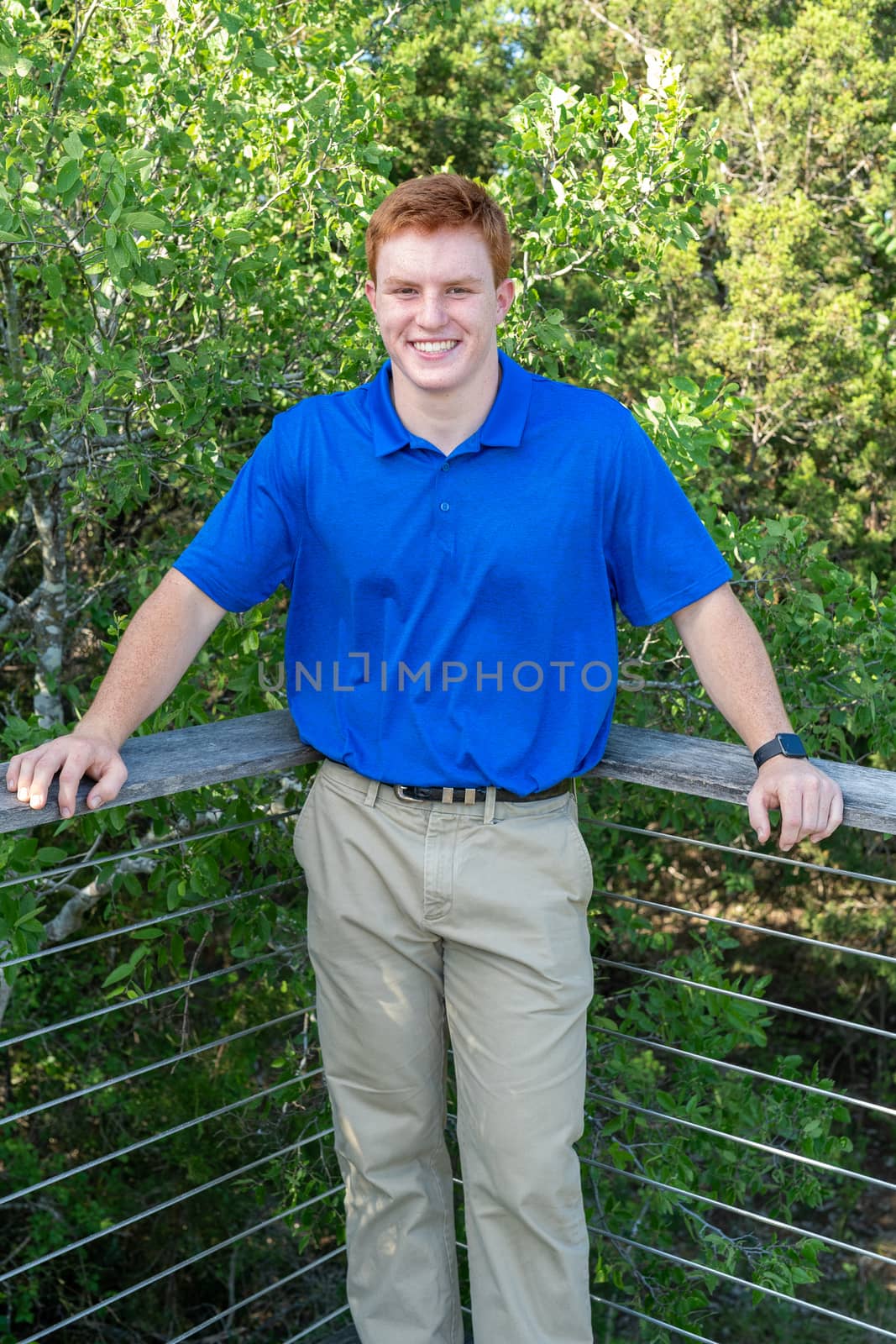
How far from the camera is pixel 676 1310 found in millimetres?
3377

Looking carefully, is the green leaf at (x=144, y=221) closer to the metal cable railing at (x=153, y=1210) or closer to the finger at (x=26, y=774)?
the finger at (x=26, y=774)

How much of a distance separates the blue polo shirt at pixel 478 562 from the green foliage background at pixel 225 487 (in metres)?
0.73

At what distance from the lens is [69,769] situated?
1.89 meters

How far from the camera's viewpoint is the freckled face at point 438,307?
206 centimetres

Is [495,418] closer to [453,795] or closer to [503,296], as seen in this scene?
[503,296]

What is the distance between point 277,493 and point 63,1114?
4369 mm

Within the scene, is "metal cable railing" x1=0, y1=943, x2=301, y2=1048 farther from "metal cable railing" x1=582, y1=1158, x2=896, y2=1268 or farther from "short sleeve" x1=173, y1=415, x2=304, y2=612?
"metal cable railing" x1=582, y1=1158, x2=896, y2=1268

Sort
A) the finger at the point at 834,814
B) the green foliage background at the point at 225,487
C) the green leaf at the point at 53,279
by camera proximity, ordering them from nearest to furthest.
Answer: the finger at the point at 834,814
the green leaf at the point at 53,279
the green foliage background at the point at 225,487

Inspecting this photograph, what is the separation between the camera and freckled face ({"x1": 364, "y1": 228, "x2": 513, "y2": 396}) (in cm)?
206

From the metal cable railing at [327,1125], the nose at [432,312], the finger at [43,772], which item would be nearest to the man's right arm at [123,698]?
the finger at [43,772]

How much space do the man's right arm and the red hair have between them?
2.05 feet

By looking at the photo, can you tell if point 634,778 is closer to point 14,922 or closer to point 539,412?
point 539,412

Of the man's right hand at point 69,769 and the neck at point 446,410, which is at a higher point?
the neck at point 446,410

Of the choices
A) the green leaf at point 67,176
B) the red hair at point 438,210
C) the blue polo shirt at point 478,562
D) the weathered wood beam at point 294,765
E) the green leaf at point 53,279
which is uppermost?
the green leaf at point 67,176
